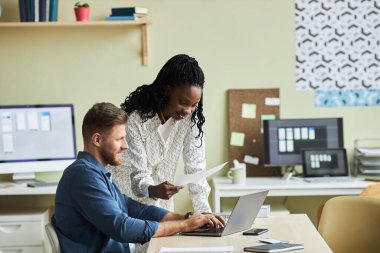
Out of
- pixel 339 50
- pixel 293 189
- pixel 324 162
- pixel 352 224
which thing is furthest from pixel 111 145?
pixel 339 50

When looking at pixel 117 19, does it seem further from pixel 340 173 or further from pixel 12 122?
pixel 340 173

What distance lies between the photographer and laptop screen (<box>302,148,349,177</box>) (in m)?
4.75

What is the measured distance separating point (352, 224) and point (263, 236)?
0.66 meters

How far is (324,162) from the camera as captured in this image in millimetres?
4781

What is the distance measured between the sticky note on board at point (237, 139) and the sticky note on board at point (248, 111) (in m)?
0.13

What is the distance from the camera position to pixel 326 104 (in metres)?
4.99

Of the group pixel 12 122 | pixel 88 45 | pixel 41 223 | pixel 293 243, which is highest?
pixel 88 45

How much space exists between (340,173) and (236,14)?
1.30m

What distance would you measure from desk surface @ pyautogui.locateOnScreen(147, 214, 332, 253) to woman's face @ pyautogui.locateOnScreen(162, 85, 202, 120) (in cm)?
53

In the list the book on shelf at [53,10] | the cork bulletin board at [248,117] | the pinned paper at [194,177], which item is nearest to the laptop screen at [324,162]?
the cork bulletin board at [248,117]

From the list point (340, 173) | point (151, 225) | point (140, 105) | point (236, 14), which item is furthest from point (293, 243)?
point (236, 14)

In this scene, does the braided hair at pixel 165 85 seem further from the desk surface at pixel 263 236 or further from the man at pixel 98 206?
the desk surface at pixel 263 236

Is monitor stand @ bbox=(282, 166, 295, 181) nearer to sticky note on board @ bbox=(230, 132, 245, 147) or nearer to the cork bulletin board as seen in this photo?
the cork bulletin board

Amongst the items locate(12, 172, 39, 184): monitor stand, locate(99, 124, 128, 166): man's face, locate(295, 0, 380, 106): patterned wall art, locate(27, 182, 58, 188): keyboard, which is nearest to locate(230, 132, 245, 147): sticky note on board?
locate(295, 0, 380, 106): patterned wall art
